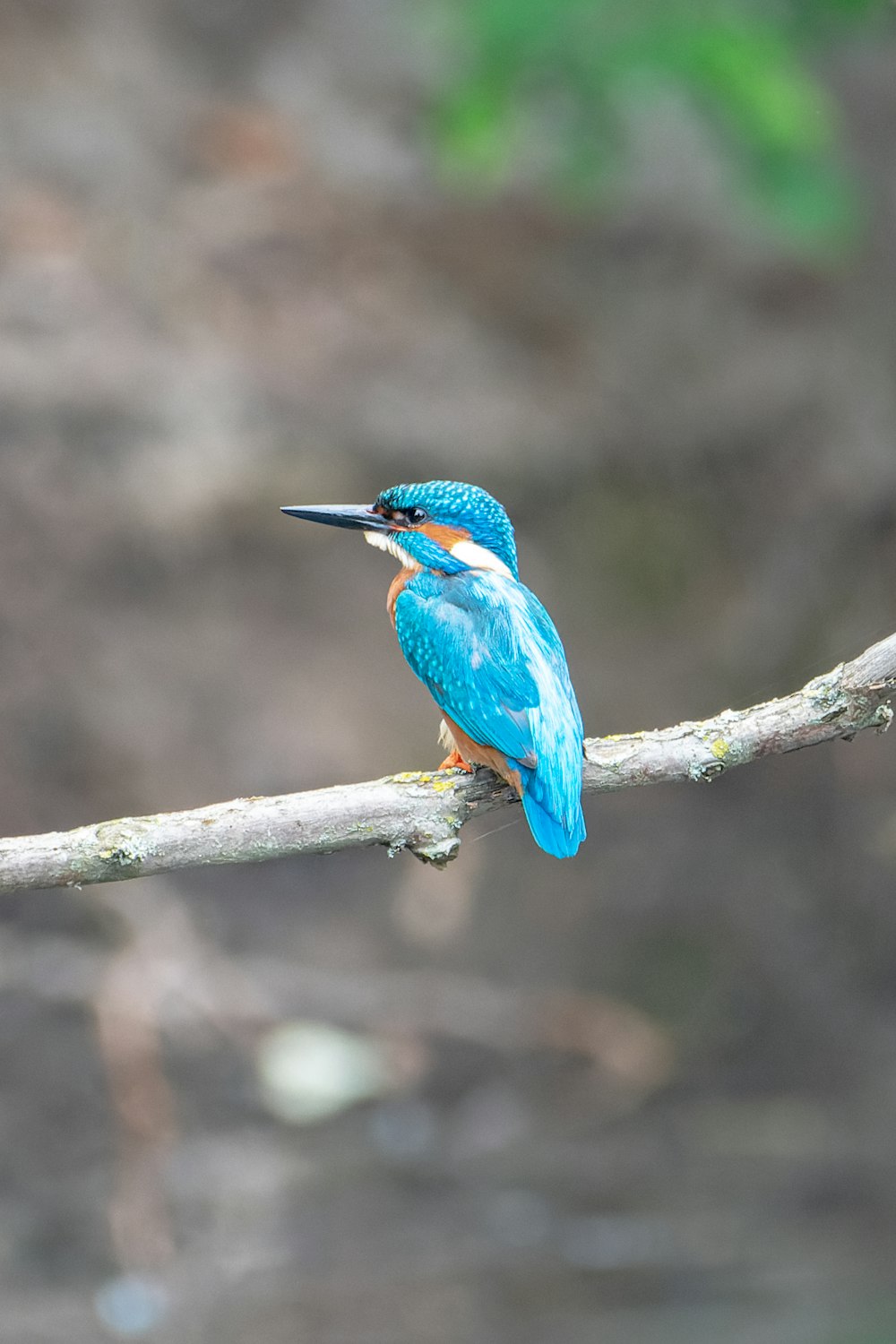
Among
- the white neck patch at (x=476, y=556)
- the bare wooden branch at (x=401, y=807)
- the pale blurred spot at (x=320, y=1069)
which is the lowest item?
the bare wooden branch at (x=401, y=807)

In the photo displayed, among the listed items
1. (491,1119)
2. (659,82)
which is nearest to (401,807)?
(659,82)

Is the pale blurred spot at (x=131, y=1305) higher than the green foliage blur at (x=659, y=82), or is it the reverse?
the green foliage blur at (x=659, y=82)

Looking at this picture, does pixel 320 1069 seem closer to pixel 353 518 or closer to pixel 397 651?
pixel 397 651

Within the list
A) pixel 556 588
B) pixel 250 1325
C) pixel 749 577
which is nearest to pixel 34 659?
pixel 556 588

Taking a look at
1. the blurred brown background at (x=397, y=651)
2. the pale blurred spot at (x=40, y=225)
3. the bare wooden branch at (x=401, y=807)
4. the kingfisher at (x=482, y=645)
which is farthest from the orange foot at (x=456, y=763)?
the pale blurred spot at (x=40, y=225)

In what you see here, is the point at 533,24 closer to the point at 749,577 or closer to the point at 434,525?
the point at 434,525

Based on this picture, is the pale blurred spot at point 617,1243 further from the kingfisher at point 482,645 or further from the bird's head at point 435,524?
the bird's head at point 435,524
